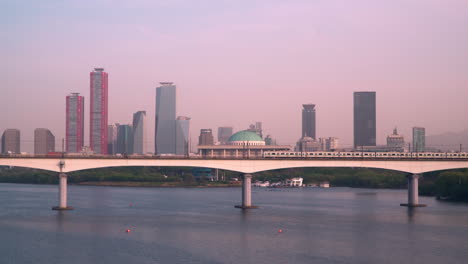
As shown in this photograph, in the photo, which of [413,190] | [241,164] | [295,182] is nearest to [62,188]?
[241,164]

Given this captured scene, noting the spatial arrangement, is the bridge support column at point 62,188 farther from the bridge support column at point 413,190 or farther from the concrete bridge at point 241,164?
the bridge support column at point 413,190

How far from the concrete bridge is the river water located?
3974 mm

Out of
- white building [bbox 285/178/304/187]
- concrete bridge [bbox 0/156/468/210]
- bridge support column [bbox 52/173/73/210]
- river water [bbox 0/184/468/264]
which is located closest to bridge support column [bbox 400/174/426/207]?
concrete bridge [bbox 0/156/468/210]

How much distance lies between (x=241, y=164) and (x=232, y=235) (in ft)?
86.8

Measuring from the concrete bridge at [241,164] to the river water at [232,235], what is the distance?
3974mm

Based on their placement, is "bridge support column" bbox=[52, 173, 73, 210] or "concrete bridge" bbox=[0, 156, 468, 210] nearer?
"bridge support column" bbox=[52, 173, 73, 210]

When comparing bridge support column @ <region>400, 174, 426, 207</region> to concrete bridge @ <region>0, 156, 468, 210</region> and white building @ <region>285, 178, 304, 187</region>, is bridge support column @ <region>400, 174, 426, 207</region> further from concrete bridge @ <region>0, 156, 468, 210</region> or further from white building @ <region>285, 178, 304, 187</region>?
white building @ <region>285, 178, 304, 187</region>

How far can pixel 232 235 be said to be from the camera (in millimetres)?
57875

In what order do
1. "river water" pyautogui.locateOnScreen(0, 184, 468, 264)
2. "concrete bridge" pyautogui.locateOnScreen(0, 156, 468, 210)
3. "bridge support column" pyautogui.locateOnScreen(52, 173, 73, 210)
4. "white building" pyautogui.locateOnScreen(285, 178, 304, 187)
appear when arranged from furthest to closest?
"white building" pyautogui.locateOnScreen(285, 178, 304, 187) < "concrete bridge" pyautogui.locateOnScreen(0, 156, 468, 210) < "bridge support column" pyautogui.locateOnScreen(52, 173, 73, 210) < "river water" pyautogui.locateOnScreen(0, 184, 468, 264)

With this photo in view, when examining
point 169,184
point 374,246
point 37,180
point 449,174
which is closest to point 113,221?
point 374,246

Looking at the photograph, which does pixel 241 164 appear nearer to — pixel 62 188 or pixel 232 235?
pixel 62 188

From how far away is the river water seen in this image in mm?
47469

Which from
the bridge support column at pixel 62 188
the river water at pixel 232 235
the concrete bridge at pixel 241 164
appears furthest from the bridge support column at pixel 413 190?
the bridge support column at pixel 62 188

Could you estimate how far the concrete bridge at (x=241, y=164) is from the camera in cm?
7831
